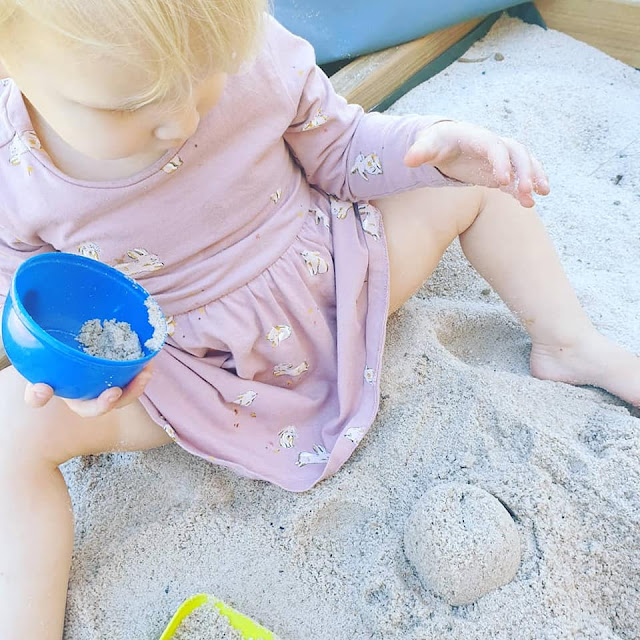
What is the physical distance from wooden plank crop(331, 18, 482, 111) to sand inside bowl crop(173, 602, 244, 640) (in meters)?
1.08

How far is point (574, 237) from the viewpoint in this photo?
1.47 metres

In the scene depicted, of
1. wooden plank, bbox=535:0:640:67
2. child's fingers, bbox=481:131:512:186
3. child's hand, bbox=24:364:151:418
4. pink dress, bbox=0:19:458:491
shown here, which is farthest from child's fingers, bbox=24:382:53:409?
wooden plank, bbox=535:0:640:67

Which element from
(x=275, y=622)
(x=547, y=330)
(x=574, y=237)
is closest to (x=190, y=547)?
(x=275, y=622)

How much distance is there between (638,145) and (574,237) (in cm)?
32

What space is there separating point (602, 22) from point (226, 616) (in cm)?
163

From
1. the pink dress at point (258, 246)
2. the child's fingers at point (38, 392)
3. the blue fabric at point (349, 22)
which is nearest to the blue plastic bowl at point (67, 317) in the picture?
the child's fingers at point (38, 392)

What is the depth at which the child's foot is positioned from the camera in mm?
1165

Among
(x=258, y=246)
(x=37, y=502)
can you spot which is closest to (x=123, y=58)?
(x=258, y=246)

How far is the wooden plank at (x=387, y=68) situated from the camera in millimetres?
1673

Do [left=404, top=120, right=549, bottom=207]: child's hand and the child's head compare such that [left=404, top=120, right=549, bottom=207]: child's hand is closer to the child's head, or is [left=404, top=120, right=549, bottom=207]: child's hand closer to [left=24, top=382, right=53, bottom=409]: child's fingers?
the child's head

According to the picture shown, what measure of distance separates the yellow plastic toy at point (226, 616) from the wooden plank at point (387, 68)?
3.48ft

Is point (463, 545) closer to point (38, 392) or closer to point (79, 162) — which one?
point (38, 392)

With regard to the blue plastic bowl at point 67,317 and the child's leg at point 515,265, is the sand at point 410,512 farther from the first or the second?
the blue plastic bowl at point 67,317

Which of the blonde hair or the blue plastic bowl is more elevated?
the blonde hair
